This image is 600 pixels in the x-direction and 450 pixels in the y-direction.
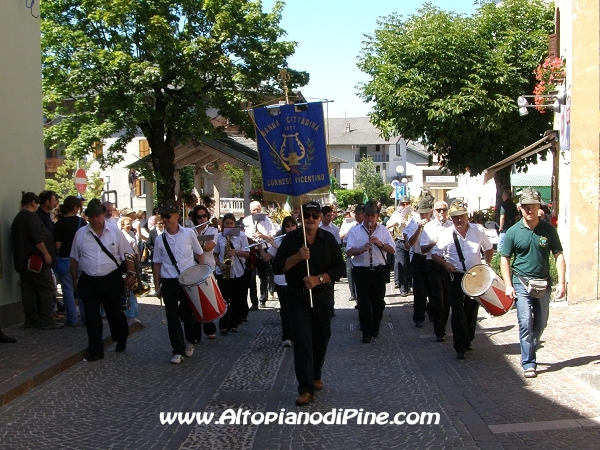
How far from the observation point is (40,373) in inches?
361

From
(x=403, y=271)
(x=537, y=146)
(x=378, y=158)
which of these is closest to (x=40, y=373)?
(x=403, y=271)

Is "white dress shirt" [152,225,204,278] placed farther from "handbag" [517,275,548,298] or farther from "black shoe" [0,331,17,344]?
"handbag" [517,275,548,298]

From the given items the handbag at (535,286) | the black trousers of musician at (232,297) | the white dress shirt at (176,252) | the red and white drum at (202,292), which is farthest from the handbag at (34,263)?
the handbag at (535,286)

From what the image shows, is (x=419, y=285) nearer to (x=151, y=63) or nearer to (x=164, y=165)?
(x=151, y=63)

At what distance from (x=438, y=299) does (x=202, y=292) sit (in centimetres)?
359

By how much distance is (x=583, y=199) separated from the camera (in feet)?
49.6

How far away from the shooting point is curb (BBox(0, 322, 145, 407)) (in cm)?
834

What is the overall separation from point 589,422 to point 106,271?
592 centimetres

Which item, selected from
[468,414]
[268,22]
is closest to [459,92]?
[268,22]

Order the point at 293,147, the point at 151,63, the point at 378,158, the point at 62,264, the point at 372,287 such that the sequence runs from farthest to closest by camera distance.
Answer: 1. the point at 378,158
2. the point at 151,63
3. the point at 62,264
4. the point at 372,287
5. the point at 293,147

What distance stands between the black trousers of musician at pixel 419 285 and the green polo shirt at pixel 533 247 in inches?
164

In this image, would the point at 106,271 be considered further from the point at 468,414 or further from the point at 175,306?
the point at 468,414

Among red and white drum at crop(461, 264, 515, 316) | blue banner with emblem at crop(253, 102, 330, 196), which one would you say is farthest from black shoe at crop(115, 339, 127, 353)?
red and white drum at crop(461, 264, 515, 316)

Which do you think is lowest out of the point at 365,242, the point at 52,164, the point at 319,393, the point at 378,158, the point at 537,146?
the point at 319,393
